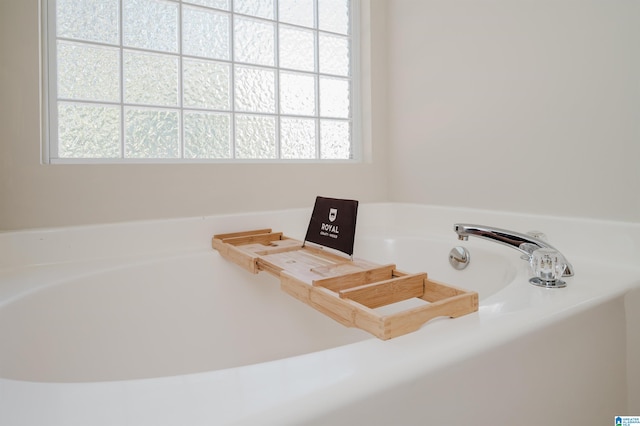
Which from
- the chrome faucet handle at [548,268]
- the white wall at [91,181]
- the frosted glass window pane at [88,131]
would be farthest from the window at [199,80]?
the chrome faucet handle at [548,268]

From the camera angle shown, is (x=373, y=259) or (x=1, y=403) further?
(x=373, y=259)

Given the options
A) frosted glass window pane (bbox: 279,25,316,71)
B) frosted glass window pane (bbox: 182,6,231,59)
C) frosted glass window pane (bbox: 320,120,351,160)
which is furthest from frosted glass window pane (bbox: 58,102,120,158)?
frosted glass window pane (bbox: 320,120,351,160)

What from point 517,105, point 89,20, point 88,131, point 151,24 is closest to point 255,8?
point 151,24

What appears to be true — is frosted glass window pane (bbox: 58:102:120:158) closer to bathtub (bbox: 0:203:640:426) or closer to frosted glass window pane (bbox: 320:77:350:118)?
bathtub (bbox: 0:203:640:426)

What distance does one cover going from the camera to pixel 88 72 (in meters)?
1.50

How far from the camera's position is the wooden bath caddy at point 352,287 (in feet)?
2.43

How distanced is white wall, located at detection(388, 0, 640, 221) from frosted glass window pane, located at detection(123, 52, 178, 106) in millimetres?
1089

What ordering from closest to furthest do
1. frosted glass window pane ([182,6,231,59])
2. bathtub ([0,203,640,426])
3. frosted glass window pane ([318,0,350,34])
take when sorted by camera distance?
bathtub ([0,203,640,426]) → frosted glass window pane ([182,6,231,59]) → frosted glass window pane ([318,0,350,34])

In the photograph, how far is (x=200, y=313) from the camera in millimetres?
1406

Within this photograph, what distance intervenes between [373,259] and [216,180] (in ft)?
2.49

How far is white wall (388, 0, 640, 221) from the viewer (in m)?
1.23

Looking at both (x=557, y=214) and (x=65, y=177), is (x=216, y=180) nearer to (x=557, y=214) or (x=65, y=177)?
(x=65, y=177)

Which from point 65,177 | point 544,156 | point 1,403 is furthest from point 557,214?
point 65,177

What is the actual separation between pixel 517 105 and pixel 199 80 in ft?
4.26
